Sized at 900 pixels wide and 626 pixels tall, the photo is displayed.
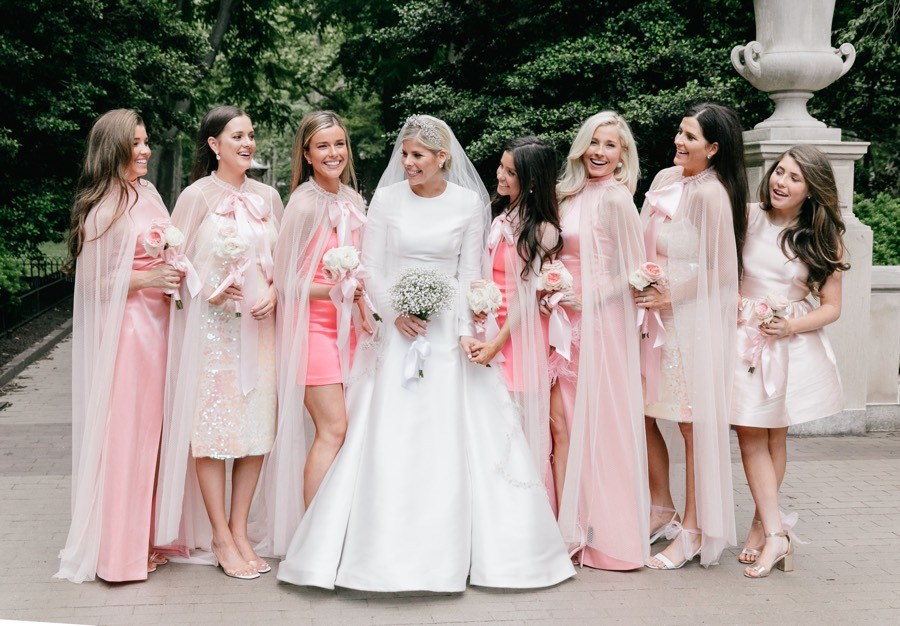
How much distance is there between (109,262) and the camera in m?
5.09

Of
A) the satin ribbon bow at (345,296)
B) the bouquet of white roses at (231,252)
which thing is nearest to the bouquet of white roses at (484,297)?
the satin ribbon bow at (345,296)

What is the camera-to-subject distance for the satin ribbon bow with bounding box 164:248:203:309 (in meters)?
5.00

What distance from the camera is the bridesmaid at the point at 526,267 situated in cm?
526

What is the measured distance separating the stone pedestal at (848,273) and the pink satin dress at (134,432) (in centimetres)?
545

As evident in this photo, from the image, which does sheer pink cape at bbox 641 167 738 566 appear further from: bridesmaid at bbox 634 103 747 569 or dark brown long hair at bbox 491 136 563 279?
dark brown long hair at bbox 491 136 563 279

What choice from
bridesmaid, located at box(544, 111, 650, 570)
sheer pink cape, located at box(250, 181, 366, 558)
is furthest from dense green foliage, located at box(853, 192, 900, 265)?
sheer pink cape, located at box(250, 181, 366, 558)

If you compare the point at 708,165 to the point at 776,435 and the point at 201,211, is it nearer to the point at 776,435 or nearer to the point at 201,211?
the point at 776,435

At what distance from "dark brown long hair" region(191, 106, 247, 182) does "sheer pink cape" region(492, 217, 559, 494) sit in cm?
161

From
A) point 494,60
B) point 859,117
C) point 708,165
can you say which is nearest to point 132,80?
point 494,60

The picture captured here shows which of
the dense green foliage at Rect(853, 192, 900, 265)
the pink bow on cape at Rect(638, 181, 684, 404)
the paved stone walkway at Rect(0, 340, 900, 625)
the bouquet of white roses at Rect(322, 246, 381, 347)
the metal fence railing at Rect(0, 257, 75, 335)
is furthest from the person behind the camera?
the metal fence railing at Rect(0, 257, 75, 335)

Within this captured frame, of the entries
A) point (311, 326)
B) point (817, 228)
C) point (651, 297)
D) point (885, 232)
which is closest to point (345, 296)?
point (311, 326)

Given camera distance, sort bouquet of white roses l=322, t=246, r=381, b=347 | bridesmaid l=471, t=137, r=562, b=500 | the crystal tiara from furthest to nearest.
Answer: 1. bridesmaid l=471, t=137, r=562, b=500
2. the crystal tiara
3. bouquet of white roses l=322, t=246, r=381, b=347

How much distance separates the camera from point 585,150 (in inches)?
211

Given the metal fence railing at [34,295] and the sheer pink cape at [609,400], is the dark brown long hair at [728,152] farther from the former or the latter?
the metal fence railing at [34,295]
